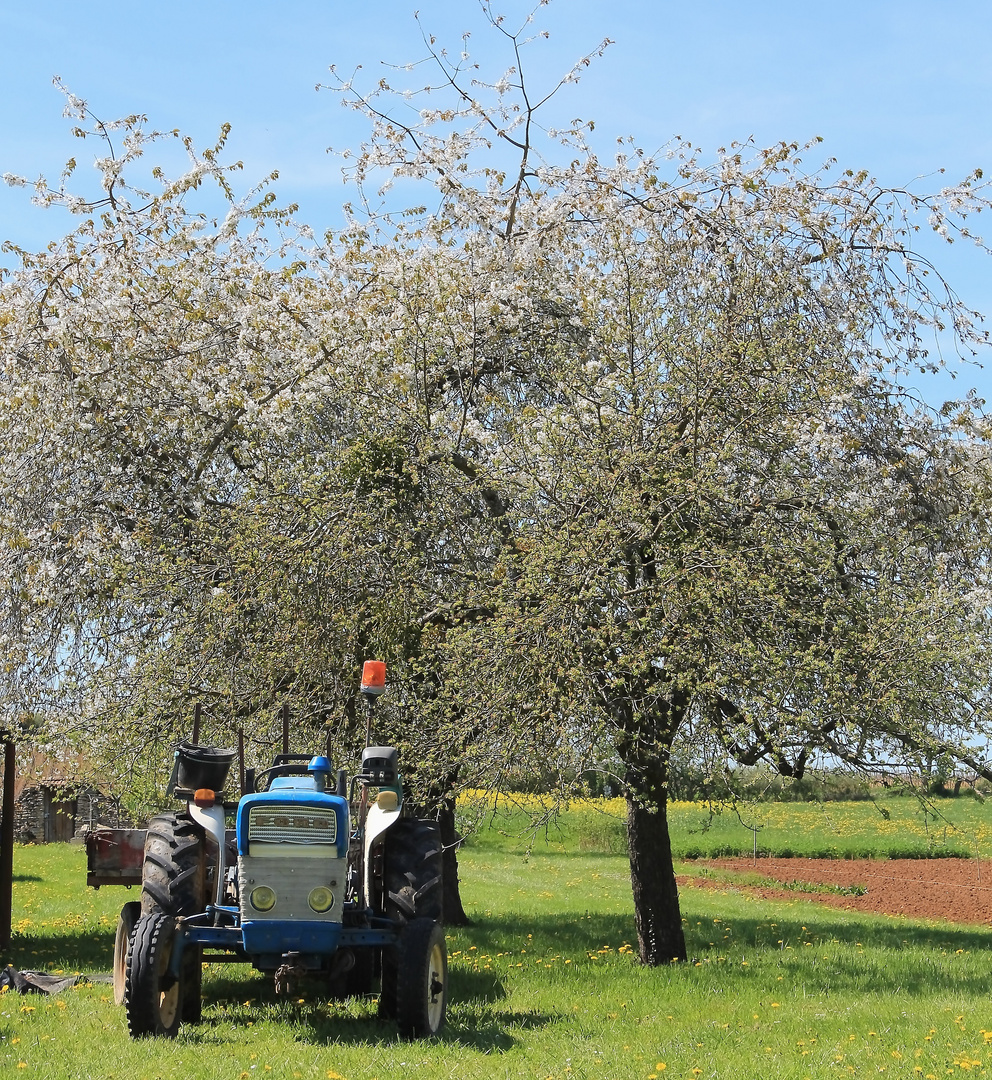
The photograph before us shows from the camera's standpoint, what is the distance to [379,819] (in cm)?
748

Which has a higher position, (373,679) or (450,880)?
(373,679)

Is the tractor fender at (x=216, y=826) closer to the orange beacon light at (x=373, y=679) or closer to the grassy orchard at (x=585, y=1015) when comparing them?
the grassy orchard at (x=585, y=1015)

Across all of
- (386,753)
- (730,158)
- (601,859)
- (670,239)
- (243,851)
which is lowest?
(601,859)

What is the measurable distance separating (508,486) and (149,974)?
17.5 ft

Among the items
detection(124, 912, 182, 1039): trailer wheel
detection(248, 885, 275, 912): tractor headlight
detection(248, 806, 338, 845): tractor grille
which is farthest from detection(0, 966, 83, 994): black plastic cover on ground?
detection(248, 806, 338, 845): tractor grille

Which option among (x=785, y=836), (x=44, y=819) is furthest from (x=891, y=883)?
(x=44, y=819)

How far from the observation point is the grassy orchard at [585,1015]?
625 cm

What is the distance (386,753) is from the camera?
770cm

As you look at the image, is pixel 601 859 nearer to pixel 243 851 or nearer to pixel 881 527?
pixel 881 527

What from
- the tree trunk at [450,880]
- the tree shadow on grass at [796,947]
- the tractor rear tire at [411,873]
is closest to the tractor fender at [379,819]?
the tractor rear tire at [411,873]

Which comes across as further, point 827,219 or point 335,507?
point 827,219

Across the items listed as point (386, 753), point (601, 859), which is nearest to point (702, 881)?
point (601, 859)

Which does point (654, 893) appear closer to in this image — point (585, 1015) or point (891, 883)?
point (585, 1015)

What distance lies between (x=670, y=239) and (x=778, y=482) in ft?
9.96
